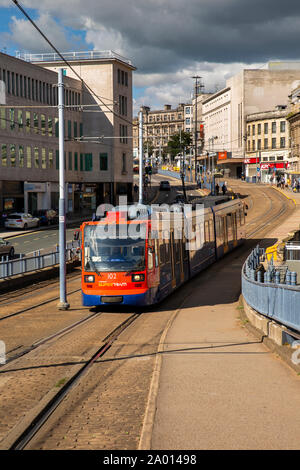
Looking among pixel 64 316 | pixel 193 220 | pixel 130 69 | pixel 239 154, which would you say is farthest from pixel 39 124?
pixel 239 154

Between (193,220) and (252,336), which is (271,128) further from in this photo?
(252,336)

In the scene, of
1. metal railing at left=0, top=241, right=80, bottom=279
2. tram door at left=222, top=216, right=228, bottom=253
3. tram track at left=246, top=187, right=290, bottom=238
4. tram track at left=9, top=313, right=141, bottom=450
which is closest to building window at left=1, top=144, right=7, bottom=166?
tram track at left=246, top=187, right=290, bottom=238

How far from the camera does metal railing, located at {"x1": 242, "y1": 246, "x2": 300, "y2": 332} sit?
1223 centimetres

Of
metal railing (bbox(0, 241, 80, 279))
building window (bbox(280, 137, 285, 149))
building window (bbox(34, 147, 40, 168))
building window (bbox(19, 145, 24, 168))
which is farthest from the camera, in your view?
building window (bbox(280, 137, 285, 149))

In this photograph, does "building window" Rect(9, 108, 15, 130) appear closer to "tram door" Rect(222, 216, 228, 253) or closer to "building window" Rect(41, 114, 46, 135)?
"building window" Rect(41, 114, 46, 135)

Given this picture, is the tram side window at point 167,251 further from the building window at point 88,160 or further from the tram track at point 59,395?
the building window at point 88,160

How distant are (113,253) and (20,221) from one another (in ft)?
123

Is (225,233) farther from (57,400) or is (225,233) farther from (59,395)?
(57,400)

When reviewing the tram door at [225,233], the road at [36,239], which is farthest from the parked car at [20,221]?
the tram door at [225,233]

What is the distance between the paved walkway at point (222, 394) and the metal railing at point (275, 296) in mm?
760

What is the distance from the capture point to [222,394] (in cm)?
920

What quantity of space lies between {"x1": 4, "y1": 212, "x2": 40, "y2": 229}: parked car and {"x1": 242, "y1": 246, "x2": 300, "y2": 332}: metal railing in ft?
128

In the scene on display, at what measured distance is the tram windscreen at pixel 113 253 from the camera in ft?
63.0
